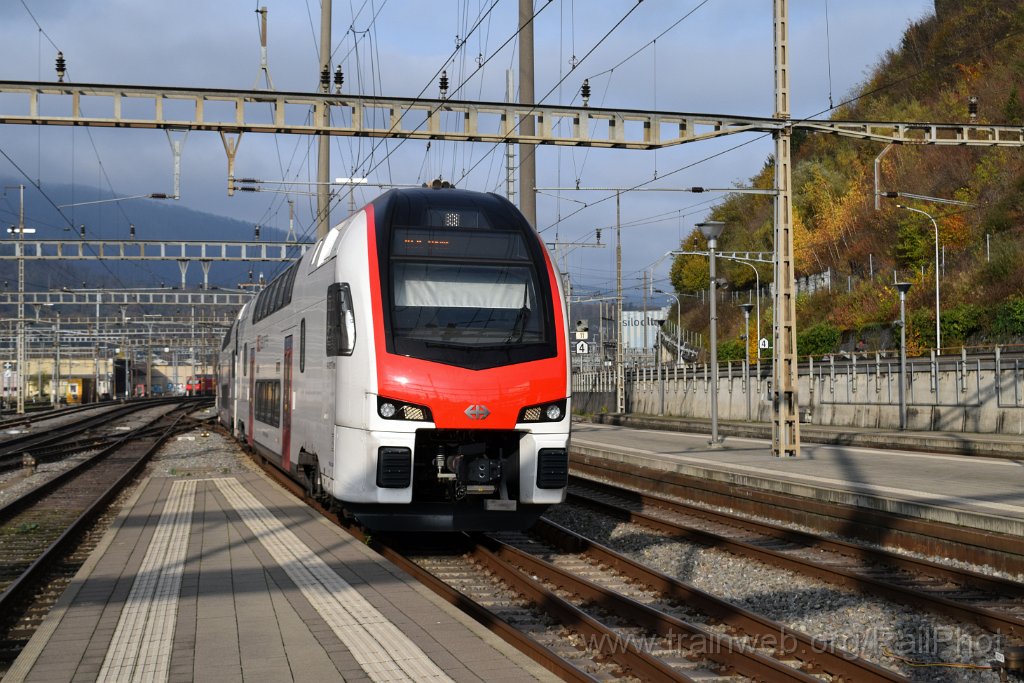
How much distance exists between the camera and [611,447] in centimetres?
2795

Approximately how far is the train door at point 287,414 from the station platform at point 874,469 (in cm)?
688

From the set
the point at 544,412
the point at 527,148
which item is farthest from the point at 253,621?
the point at 527,148

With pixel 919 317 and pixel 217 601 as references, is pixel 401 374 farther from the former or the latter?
pixel 919 317

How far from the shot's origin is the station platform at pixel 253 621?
6891mm

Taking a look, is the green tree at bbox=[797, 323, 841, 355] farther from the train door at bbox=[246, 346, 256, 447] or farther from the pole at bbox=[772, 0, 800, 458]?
the train door at bbox=[246, 346, 256, 447]

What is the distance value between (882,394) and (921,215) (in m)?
22.6

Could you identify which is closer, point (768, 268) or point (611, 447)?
point (611, 447)

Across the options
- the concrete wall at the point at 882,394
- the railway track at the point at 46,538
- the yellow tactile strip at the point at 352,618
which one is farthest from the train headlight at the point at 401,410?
the concrete wall at the point at 882,394

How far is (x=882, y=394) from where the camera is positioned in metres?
36.1

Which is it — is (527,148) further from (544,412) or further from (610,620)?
(610,620)

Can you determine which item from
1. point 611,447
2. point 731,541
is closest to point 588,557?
point 731,541

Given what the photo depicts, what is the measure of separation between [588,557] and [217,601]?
14.8ft

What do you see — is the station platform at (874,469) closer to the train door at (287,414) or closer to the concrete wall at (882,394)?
the concrete wall at (882,394)

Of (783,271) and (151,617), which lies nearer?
(151,617)
